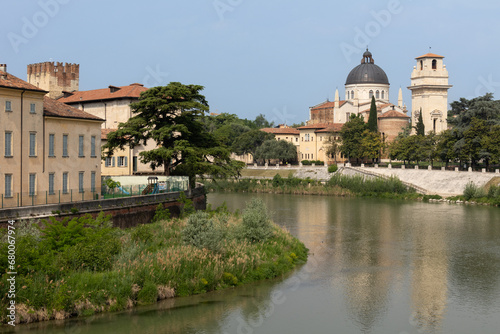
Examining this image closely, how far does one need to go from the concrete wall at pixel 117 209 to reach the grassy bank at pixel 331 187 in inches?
1099

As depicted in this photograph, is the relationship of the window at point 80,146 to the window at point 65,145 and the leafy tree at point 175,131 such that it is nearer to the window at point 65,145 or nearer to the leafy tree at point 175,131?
the window at point 65,145

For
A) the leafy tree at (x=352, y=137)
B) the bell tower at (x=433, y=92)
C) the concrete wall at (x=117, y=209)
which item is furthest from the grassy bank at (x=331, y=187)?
the bell tower at (x=433, y=92)

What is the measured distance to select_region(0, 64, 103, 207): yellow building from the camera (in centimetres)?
2961

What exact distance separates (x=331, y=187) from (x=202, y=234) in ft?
172

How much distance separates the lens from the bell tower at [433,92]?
10419 centimetres

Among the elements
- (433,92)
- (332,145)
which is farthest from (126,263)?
(433,92)

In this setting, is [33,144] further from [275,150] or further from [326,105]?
[326,105]

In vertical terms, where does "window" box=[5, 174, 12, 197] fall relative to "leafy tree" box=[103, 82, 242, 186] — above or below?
below

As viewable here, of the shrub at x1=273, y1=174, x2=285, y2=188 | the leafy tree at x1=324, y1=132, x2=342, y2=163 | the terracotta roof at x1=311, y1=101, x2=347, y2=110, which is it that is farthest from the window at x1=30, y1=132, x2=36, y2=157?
the terracotta roof at x1=311, y1=101, x2=347, y2=110

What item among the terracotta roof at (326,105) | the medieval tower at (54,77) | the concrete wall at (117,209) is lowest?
the concrete wall at (117,209)

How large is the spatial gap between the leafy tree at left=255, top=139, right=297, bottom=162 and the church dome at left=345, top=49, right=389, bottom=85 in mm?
26622

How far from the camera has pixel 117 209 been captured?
32.9 m

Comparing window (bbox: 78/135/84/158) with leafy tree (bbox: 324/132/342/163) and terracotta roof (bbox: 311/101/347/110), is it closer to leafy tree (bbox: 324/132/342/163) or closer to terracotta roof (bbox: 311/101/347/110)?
leafy tree (bbox: 324/132/342/163)

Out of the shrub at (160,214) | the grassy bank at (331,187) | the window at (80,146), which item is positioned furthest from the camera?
the grassy bank at (331,187)
